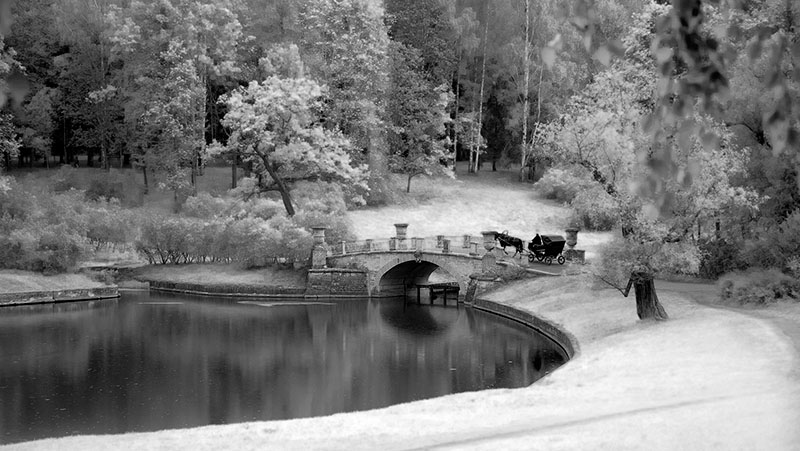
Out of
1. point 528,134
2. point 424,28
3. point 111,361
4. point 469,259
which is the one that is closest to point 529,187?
point 528,134

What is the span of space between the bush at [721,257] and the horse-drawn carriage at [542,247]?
7497mm

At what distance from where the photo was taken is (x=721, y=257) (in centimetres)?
3450

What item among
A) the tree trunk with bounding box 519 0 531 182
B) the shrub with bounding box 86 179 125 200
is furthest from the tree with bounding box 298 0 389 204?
the shrub with bounding box 86 179 125 200

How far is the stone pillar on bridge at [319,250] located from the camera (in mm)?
45188

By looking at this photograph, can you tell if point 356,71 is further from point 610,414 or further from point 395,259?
point 610,414

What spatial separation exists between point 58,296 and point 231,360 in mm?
15918

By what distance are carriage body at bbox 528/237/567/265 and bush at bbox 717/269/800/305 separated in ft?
38.7

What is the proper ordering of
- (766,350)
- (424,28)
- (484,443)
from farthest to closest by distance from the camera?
(424,28) < (766,350) < (484,443)

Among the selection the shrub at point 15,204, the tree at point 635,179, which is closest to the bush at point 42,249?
the shrub at point 15,204

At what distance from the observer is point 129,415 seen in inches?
867

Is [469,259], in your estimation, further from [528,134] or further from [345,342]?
[528,134]

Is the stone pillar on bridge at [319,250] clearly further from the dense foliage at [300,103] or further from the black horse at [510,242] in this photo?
the black horse at [510,242]

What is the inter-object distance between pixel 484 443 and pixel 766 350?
920 centimetres

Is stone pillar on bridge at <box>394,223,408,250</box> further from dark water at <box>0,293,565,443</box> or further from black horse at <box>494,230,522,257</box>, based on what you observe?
black horse at <box>494,230,522,257</box>
